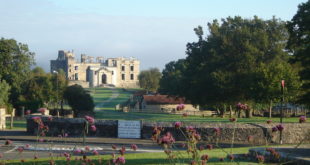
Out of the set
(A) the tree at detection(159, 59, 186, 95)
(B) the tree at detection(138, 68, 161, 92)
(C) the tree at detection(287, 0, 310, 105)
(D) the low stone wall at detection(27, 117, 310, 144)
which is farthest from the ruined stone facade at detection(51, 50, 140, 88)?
(D) the low stone wall at detection(27, 117, 310, 144)

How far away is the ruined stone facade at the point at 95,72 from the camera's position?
175688 mm

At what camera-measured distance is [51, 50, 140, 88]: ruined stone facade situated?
576ft

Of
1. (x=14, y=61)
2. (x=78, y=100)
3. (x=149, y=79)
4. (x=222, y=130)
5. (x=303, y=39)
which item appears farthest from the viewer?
(x=149, y=79)

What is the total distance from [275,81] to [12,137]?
26436 mm

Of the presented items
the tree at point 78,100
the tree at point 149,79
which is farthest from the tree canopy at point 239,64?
the tree at point 149,79

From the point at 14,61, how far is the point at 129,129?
51.7m

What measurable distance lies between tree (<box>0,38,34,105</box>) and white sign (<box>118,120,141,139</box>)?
46675mm

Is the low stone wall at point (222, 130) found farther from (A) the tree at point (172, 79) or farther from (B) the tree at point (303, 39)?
(A) the tree at point (172, 79)

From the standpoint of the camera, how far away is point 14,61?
77812 mm

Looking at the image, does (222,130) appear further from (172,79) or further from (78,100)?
(172,79)

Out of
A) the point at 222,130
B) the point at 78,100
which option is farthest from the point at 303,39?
the point at 78,100

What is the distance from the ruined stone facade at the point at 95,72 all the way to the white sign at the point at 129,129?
13536 centimetres

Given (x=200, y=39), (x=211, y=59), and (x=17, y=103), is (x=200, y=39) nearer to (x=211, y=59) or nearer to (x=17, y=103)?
(x=211, y=59)

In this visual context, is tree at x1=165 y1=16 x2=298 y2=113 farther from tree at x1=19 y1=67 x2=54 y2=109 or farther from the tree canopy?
tree at x1=19 y1=67 x2=54 y2=109
